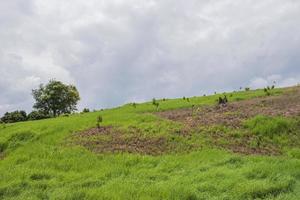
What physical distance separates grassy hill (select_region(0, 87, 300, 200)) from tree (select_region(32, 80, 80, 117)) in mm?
41272

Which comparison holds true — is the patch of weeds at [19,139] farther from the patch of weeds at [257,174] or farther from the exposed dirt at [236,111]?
the patch of weeds at [257,174]

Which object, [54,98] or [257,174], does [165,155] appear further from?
[54,98]

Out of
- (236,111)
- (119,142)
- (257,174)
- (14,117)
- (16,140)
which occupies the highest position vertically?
(14,117)

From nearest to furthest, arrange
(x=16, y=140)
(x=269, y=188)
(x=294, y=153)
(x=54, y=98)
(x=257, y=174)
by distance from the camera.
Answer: (x=269, y=188)
(x=257, y=174)
(x=294, y=153)
(x=16, y=140)
(x=54, y=98)

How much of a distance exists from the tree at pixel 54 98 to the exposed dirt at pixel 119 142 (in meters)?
46.6

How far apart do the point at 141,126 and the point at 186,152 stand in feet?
16.6

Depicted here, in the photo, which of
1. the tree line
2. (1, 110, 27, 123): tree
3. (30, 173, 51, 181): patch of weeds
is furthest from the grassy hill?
the tree line

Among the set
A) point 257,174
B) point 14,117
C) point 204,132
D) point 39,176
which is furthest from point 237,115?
point 14,117

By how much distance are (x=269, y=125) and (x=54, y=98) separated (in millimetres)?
51336

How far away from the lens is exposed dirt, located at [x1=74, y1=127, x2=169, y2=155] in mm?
19697

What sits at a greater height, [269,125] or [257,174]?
[269,125]

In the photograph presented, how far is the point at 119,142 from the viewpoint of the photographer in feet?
68.9

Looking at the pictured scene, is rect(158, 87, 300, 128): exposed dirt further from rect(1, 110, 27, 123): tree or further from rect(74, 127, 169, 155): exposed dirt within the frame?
rect(1, 110, 27, 123): tree

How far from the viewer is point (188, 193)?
43.0 feet
